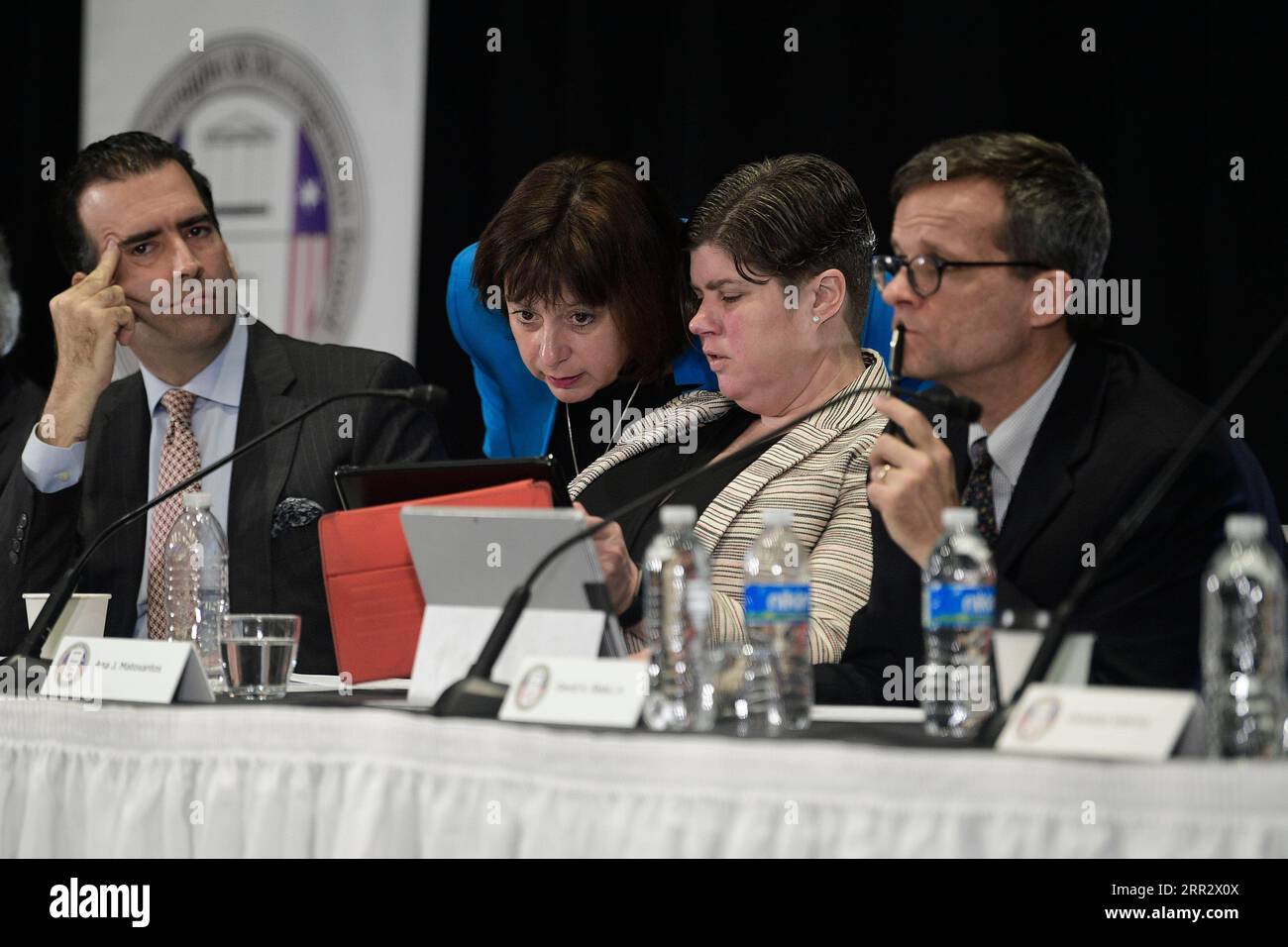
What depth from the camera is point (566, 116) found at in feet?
10.7

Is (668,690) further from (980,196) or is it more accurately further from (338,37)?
(338,37)

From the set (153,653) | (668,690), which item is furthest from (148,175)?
(668,690)

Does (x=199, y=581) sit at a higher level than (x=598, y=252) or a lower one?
lower

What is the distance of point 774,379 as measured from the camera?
A: 7.70 ft

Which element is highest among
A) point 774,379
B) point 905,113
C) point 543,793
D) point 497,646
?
point 905,113

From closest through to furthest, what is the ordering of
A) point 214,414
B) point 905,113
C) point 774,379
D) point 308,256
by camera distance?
1. point 774,379
2. point 214,414
3. point 905,113
4. point 308,256

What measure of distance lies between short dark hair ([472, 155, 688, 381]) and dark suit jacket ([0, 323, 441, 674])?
309mm

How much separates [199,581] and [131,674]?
0.48 meters

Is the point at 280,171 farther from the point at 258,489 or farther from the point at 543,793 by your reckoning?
the point at 543,793

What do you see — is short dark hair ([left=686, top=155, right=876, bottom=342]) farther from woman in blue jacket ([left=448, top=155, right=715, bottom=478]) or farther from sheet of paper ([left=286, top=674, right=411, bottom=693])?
sheet of paper ([left=286, top=674, right=411, bottom=693])

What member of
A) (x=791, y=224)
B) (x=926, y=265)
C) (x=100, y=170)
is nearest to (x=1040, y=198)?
(x=926, y=265)

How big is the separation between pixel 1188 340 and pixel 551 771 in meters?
1.86

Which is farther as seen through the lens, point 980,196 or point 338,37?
point 338,37

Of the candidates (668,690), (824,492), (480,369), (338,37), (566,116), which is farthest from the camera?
(338,37)
